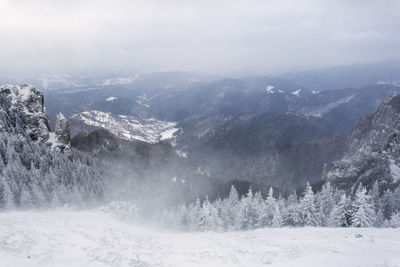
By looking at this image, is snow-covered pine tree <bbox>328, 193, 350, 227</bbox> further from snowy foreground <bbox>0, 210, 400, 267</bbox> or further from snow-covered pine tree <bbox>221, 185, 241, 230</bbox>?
snow-covered pine tree <bbox>221, 185, 241, 230</bbox>

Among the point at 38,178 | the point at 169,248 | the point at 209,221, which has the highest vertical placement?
the point at 169,248

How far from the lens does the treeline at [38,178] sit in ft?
186

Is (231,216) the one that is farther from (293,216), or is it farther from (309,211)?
(309,211)

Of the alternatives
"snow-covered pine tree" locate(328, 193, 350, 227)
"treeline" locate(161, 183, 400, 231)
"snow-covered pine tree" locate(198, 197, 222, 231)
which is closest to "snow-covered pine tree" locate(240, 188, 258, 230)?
"treeline" locate(161, 183, 400, 231)

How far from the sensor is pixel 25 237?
3303 cm

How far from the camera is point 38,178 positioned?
6850 centimetres

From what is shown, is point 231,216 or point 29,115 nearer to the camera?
point 231,216

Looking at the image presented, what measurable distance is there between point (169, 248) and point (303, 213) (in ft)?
143

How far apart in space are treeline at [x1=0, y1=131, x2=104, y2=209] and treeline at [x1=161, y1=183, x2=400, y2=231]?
28.0 meters

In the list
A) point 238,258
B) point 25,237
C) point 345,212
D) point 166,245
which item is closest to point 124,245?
point 166,245

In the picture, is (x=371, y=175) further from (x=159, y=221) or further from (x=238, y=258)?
(x=238, y=258)

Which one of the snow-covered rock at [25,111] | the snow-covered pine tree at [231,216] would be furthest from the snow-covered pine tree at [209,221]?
the snow-covered rock at [25,111]

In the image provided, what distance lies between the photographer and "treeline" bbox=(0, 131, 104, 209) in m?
56.8

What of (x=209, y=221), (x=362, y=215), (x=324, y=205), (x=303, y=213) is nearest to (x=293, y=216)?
(x=303, y=213)
